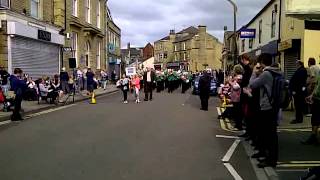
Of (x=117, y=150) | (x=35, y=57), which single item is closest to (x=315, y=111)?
(x=117, y=150)

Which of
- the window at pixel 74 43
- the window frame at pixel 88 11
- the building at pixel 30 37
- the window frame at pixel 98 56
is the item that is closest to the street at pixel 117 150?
the building at pixel 30 37

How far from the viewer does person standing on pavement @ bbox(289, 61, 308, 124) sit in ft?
48.5

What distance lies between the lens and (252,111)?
1061cm

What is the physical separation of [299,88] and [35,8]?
17876mm

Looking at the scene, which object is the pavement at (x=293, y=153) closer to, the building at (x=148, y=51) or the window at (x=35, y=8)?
the window at (x=35, y=8)

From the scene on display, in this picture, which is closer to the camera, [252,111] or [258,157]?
[258,157]

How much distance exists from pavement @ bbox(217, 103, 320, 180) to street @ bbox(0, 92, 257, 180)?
1.52 ft

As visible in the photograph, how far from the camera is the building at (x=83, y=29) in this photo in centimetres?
3288

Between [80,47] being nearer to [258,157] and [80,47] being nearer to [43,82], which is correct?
[43,82]

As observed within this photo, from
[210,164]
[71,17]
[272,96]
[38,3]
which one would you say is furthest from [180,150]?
[71,17]

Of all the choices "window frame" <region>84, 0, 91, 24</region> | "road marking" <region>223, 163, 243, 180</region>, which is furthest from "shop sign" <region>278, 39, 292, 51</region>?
"window frame" <region>84, 0, 91, 24</region>

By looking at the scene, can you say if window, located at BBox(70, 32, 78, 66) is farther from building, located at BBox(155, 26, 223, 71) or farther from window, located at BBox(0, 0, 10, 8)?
building, located at BBox(155, 26, 223, 71)

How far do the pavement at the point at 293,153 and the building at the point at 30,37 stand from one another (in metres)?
12.7

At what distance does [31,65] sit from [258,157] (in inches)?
771
